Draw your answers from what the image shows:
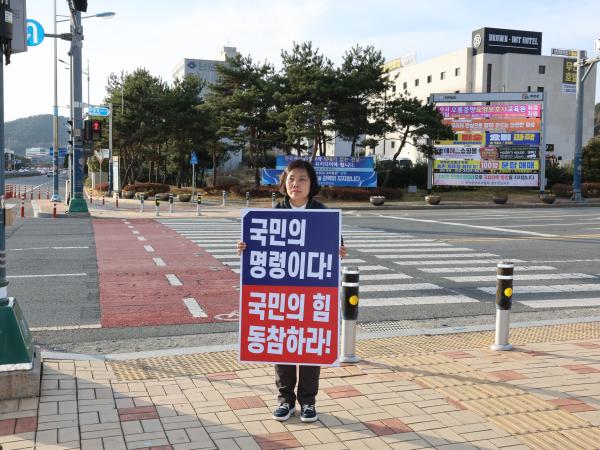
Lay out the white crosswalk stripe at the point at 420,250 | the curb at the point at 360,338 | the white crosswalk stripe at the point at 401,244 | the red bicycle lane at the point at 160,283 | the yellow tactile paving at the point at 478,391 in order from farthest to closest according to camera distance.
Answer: the white crosswalk stripe at the point at 401,244
the white crosswalk stripe at the point at 420,250
the red bicycle lane at the point at 160,283
the curb at the point at 360,338
the yellow tactile paving at the point at 478,391

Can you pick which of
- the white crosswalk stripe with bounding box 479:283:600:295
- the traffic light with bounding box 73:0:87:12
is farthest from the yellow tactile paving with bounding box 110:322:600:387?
the traffic light with bounding box 73:0:87:12

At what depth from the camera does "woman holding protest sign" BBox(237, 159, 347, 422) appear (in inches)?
168

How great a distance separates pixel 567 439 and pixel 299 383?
182 cm

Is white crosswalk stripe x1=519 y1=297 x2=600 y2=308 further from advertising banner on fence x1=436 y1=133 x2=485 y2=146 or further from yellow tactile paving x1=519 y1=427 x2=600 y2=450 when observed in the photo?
advertising banner on fence x1=436 y1=133 x2=485 y2=146

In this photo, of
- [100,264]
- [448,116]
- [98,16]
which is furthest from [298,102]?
[100,264]

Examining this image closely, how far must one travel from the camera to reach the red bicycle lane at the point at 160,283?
298 inches

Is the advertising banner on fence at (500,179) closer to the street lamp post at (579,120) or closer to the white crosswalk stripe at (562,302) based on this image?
the street lamp post at (579,120)

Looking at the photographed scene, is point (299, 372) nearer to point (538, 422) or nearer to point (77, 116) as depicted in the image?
point (538, 422)

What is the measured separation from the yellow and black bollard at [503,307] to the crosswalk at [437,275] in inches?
90.5

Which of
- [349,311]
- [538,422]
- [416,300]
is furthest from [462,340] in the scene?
[538,422]

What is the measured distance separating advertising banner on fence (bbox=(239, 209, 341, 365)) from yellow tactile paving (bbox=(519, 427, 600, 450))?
4.69 feet

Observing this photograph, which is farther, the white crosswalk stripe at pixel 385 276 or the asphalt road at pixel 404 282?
the white crosswalk stripe at pixel 385 276

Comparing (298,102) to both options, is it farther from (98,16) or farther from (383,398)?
(383,398)

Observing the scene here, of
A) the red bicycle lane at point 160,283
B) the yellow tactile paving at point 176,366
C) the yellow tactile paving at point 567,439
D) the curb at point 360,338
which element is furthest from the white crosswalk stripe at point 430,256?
the yellow tactile paving at point 567,439
